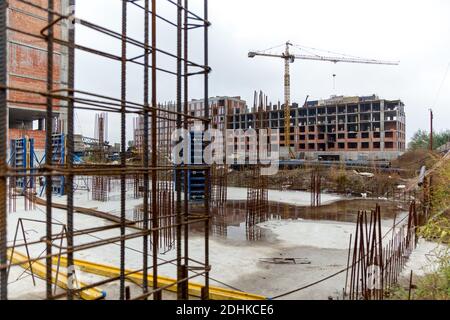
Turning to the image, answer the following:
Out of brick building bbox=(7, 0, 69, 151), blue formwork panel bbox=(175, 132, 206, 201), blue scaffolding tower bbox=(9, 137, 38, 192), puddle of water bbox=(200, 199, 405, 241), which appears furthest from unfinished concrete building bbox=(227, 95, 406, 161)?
blue scaffolding tower bbox=(9, 137, 38, 192)

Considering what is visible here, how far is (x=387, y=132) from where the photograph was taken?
2063 inches

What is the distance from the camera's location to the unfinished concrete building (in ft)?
171

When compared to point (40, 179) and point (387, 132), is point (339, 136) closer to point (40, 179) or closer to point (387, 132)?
point (387, 132)

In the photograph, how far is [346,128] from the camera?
55.1m

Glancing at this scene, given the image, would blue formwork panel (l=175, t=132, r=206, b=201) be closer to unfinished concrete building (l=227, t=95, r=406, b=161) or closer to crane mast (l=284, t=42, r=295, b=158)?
unfinished concrete building (l=227, t=95, r=406, b=161)

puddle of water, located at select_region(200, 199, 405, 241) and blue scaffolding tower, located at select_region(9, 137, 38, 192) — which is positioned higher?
blue scaffolding tower, located at select_region(9, 137, 38, 192)

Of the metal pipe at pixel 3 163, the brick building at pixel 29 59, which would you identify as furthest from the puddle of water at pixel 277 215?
the brick building at pixel 29 59

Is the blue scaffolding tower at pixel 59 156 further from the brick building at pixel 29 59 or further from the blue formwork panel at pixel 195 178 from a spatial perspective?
the blue formwork panel at pixel 195 178

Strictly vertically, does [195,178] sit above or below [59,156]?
below

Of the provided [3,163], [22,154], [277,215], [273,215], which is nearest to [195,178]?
[273,215]

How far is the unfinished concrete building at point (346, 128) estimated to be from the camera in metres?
52.1

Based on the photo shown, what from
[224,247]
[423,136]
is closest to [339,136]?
[423,136]

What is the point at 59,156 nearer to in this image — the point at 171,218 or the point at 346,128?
the point at 171,218
